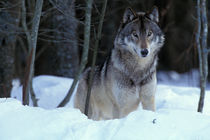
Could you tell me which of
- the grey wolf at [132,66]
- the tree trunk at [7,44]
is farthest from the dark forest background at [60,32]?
the grey wolf at [132,66]

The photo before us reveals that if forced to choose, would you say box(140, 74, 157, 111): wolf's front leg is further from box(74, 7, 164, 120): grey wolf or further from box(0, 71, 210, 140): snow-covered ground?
box(0, 71, 210, 140): snow-covered ground

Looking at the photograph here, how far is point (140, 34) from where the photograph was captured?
453cm

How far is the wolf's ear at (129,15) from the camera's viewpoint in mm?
4686

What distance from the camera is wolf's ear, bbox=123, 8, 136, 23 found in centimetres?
469

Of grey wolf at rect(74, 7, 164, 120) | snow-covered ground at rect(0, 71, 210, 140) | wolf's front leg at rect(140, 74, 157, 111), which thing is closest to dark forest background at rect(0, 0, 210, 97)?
grey wolf at rect(74, 7, 164, 120)

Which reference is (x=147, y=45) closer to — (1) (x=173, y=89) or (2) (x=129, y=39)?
(2) (x=129, y=39)

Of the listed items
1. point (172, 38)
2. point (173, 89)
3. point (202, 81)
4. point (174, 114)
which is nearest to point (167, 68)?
point (172, 38)

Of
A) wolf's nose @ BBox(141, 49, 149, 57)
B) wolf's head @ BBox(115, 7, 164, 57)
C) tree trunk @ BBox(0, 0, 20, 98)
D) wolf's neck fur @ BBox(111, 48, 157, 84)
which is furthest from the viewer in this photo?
tree trunk @ BBox(0, 0, 20, 98)

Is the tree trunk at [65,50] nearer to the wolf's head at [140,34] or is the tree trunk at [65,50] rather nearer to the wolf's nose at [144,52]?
the wolf's head at [140,34]

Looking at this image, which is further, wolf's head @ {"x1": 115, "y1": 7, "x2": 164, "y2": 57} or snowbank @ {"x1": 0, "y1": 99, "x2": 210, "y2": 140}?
wolf's head @ {"x1": 115, "y1": 7, "x2": 164, "y2": 57}

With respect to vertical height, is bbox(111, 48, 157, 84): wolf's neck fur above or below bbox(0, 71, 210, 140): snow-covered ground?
above

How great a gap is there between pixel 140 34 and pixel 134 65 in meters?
0.49

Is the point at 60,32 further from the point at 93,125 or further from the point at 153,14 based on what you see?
the point at 93,125

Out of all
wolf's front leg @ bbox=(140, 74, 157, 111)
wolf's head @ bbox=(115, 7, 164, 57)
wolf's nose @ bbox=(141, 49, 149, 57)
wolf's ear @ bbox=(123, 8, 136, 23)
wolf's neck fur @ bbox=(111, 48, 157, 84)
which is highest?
wolf's ear @ bbox=(123, 8, 136, 23)
